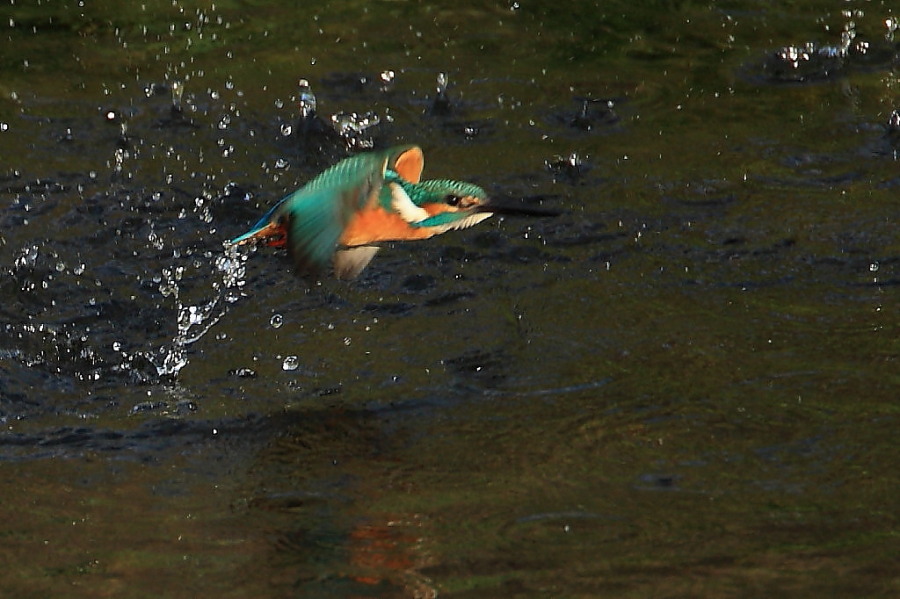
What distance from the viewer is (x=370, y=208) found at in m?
3.66

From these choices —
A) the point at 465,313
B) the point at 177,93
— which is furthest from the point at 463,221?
the point at 177,93

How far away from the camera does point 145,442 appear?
12.2ft

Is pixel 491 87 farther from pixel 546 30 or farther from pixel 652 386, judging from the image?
pixel 652 386

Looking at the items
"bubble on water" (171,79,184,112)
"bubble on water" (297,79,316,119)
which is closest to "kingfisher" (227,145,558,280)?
"bubble on water" (297,79,316,119)

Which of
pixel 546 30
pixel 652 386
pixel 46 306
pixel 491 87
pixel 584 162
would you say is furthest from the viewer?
pixel 546 30

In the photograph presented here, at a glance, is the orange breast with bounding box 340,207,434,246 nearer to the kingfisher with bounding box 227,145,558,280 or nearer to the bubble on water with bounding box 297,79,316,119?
the kingfisher with bounding box 227,145,558,280

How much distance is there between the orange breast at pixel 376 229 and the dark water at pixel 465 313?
0.46 metres

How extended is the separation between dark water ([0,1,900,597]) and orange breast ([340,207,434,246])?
46 centimetres

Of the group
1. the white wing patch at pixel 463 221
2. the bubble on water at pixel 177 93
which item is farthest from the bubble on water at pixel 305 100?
the white wing patch at pixel 463 221

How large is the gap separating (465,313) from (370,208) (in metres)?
0.90

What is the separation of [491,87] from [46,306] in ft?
7.33

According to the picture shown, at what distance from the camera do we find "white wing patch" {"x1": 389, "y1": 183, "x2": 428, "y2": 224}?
3.70m

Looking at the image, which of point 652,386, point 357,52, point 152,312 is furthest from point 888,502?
point 357,52

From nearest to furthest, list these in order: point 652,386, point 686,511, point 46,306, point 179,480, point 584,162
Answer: point 686,511 → point 179,480 → point 652,386 → point 46,306 → point 584,162
